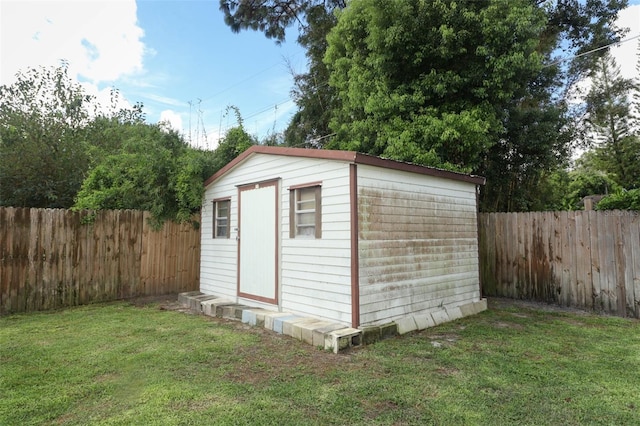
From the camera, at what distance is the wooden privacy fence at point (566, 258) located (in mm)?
5801

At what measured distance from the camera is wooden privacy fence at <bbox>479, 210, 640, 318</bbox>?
580cm

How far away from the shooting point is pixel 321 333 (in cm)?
434

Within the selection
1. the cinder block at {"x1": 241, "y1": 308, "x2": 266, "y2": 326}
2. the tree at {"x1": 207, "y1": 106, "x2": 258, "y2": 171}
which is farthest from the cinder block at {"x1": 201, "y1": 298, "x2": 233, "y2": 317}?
the tree at {"x1": 207, "y1": 106, "x2": 258, "y2": 171}

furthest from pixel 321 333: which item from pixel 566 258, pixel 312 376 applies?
pixel 566 258

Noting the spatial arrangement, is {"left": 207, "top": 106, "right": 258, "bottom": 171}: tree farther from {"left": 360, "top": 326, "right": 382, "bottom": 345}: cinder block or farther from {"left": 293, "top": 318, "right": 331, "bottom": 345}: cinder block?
{"left": 360, "top": 326, "right": 382, "bottom": 345}: cinder block

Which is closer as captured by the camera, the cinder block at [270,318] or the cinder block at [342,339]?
the cinder block at [342,339]

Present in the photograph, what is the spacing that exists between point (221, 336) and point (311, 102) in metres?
9.81

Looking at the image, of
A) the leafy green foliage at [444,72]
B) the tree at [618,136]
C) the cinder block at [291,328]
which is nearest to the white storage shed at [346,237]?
the cinder block at [291,328]

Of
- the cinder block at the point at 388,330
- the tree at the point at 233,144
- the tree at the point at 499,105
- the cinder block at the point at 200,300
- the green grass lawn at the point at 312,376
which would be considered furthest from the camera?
the tree at the point at 233,144

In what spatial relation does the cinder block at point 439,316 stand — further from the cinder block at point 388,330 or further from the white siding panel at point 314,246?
the white siding panel at point 314,246

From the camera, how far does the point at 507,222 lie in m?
7.45

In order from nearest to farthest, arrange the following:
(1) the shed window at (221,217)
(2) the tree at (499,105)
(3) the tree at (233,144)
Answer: (1) the shed window at (221,217)
(2) the tree at (499,105)
(3) the tree at (233,144)

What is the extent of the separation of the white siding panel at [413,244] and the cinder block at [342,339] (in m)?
0.27

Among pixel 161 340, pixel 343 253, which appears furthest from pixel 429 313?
pixel 161 340
